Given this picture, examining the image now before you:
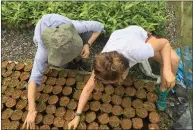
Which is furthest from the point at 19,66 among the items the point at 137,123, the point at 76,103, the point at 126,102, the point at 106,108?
the point at 137,123

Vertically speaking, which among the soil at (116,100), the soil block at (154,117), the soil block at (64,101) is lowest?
the soil block at (64,101)

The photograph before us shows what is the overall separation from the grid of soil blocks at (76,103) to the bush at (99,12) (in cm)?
76

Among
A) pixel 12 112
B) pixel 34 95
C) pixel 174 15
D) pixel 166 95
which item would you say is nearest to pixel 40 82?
pixel 34 95

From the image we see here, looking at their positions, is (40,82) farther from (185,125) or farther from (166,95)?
(185,125)

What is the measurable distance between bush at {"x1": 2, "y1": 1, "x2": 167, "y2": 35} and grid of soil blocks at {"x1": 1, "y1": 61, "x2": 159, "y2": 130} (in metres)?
0.76

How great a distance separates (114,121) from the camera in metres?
2.69

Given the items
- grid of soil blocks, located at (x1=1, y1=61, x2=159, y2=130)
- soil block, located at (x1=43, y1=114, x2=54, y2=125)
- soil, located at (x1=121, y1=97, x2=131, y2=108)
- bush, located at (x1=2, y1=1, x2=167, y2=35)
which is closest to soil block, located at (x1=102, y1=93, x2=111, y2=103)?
grid of soil blocks, located at (x1=1, y1=61, x2=159, y2=130)

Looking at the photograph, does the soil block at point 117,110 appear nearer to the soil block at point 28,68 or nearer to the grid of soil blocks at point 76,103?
the grid of soil blocks at point 76,103

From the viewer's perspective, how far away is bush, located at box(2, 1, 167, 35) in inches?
139

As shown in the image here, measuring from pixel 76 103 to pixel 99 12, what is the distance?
1.18 metres

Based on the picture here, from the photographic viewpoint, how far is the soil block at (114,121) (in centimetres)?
267

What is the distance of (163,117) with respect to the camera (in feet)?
9.57

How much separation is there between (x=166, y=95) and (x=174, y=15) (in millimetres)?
1356

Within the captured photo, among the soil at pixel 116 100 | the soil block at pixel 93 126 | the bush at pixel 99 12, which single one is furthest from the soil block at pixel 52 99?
the bush at pixel 99 12
